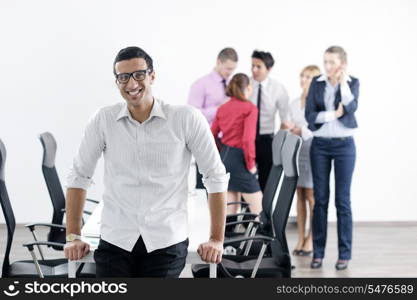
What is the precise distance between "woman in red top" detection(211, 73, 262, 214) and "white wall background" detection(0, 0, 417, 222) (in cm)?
179

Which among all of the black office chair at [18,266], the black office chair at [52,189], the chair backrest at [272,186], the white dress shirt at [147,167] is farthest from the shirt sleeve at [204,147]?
the black office chair at [52,189]

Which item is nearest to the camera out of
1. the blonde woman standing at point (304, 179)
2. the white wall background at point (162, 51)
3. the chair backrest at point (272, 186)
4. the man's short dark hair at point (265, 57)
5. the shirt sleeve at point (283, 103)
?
the chair backrest at point (272, 186)

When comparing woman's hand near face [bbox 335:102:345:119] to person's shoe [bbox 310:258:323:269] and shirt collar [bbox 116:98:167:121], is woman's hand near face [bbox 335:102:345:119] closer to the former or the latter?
person's shoe [bbox 310:258:323:269]

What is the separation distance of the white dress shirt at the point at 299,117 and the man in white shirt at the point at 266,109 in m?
0.07

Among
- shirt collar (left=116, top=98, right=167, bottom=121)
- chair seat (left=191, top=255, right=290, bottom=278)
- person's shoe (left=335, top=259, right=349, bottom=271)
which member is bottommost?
person's shoe (left=335, top=259, right=349, bottom=271)

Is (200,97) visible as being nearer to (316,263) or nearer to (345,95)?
(345,95)

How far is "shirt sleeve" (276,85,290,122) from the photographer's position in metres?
6.46

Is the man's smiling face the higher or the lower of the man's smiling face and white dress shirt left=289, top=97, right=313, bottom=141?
the higher

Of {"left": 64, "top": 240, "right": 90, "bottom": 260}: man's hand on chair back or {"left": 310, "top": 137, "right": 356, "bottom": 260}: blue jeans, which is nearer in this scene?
{"left": 64, "top": 240, "right": 90, "bottom": 260}: man's hand on chair back

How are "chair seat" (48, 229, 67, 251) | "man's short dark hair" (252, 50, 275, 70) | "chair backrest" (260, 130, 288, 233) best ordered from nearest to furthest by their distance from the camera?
"chair backrest" (260, 130, 288, 233), "chair seat" (48, 229, 67, 251), "man's short dark hair" (252, 50, 275, 70)

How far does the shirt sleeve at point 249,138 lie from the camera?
5.48m

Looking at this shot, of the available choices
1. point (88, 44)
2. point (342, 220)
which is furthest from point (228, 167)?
point (88, 44)

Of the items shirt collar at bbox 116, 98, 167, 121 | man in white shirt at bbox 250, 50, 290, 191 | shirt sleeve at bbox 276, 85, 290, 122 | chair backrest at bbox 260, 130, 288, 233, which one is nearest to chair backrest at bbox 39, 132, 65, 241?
chair backrest at bbox 260, 130, 288, 233

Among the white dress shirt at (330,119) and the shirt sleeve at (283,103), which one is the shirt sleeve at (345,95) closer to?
the white dress shirt at (330,119)
